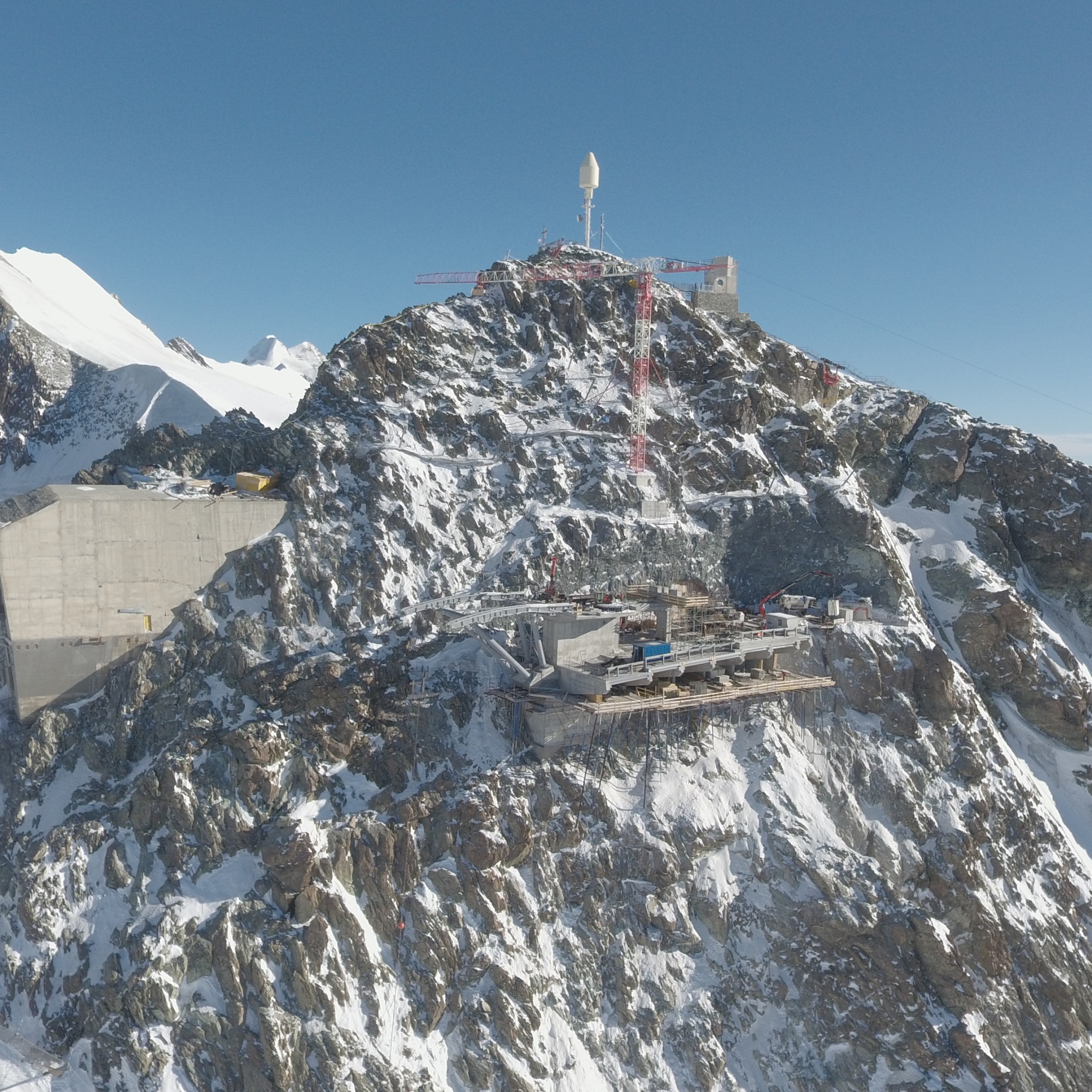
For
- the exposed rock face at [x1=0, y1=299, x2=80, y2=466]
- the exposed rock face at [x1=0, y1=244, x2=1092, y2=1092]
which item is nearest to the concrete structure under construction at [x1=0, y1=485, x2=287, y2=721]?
the exposed rock face at [x1=0, y1=244, x2=1092, y2=1092]

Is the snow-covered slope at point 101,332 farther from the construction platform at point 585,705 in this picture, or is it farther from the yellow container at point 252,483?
the construction platform at point 585,705

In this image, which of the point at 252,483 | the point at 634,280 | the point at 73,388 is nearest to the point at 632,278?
the point at 634,280

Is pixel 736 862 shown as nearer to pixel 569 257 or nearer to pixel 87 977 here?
pixel 87 977

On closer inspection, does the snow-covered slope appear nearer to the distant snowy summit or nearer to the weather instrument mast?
the distant snowy summit

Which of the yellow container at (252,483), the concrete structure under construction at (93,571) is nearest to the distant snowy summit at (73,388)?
the yellow container at (252,483)

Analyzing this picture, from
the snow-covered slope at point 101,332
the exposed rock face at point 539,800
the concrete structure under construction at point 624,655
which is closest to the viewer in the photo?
the exposed rock face at point 539,800

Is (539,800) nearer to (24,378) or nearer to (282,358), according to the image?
(24,378)
